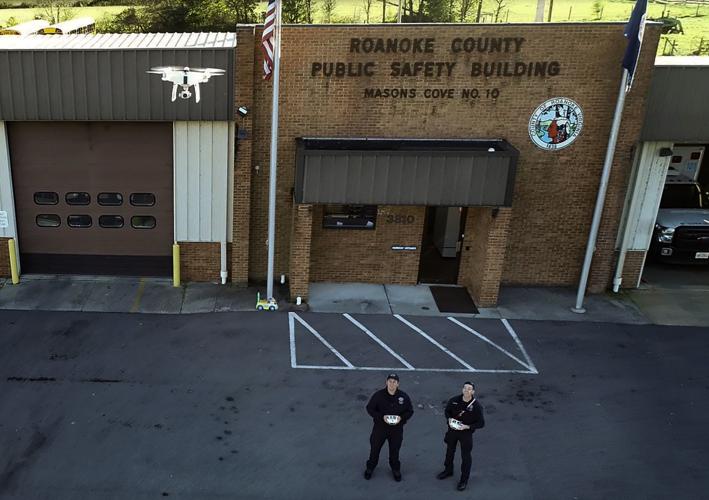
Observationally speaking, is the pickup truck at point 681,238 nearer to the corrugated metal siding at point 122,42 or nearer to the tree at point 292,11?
the corrugated metal siding at point 122,42

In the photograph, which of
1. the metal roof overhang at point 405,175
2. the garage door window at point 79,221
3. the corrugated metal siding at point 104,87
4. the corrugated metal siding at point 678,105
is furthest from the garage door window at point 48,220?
the corrugated metal siding at point 678,105

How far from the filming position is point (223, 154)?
14125mm

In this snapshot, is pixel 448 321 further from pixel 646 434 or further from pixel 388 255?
pixel 646 434

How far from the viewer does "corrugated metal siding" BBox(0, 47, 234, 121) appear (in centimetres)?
1302

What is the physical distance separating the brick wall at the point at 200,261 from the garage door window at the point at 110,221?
1.52 meters

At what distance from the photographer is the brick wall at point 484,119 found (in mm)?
13281

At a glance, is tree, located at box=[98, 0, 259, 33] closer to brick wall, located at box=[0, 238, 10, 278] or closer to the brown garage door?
the brown garage door

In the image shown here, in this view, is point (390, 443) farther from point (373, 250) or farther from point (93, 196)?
point (93, 196)

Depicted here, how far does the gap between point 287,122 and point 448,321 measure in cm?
547

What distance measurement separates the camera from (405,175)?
13.1m

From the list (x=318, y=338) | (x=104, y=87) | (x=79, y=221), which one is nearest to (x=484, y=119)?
(x=318, y=338)

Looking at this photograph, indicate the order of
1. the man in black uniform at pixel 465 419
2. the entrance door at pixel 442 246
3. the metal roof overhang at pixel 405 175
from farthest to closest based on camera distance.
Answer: the entrance door at pixel 442 246
the metal roof overhang at pixel 405 175
the man in black uniform at pixel 465 419

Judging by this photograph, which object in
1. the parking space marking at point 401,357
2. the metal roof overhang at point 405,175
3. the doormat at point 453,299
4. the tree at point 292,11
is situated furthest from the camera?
the tree at point 292,11

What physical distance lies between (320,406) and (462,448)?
2815 millimetres
